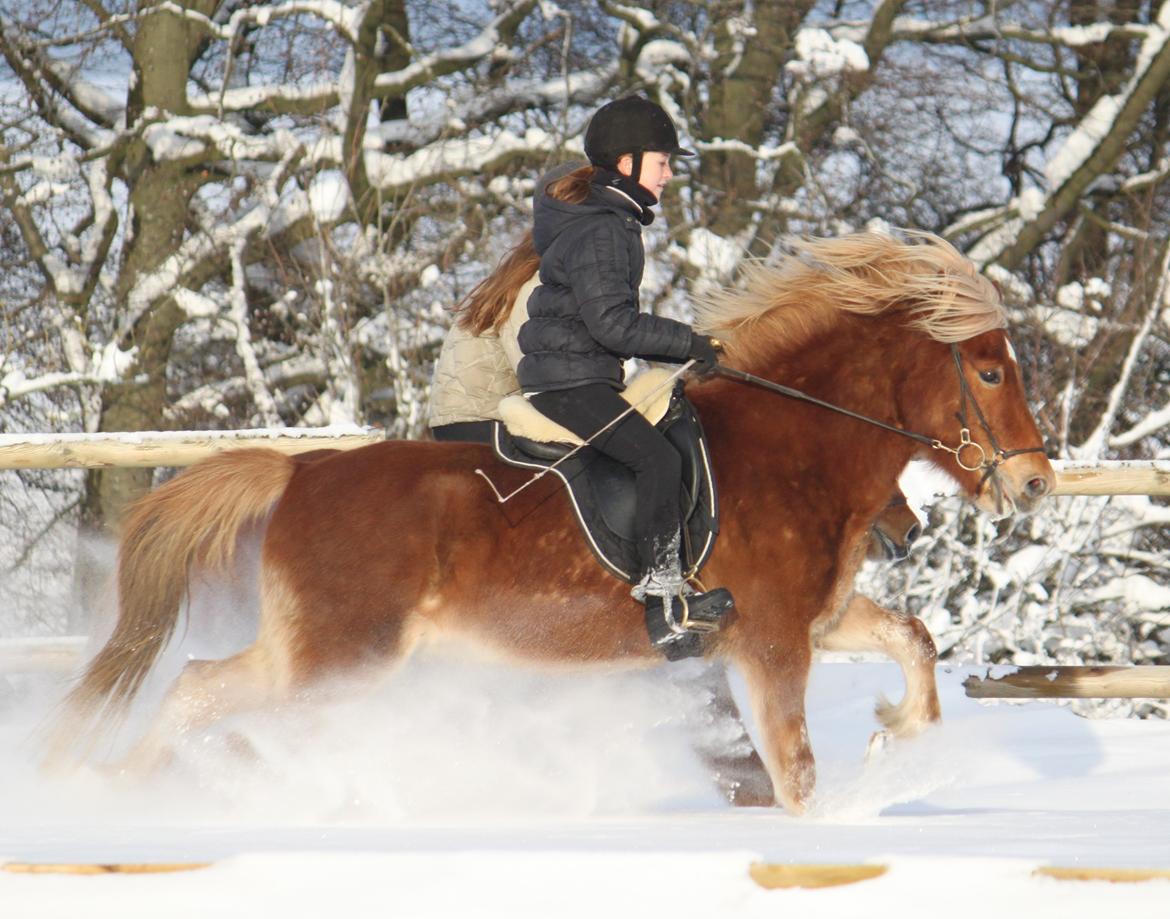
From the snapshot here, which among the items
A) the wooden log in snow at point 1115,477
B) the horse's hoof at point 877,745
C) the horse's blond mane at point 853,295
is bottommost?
the horse's hoof at point 877,745

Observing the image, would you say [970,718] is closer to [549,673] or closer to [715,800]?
[715,800]

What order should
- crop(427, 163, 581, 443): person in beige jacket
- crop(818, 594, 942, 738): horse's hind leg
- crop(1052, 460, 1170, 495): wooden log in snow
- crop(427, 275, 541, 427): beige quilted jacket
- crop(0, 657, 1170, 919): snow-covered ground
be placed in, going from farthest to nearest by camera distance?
crop(1052, 460, 1170, 495): wooden log in snow < crop(427, 275, 541, 427): beige quilted jacket < crop(427, 163, 581, 443): person in beige jacket < crop(818, 594, 942, 738): horse's hind leg < crop(0, 657, 1170, 919): snow-covered ground

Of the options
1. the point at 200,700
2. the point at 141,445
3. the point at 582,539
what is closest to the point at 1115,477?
the point at 582,539

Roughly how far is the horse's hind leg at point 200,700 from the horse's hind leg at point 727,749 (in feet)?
4.90

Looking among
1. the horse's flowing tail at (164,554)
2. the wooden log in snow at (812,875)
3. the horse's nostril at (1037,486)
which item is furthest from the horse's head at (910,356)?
the wooden log in snow at (812,875)

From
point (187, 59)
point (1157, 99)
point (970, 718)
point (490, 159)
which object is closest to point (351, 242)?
point (490, 159)

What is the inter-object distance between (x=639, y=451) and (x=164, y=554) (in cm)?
152

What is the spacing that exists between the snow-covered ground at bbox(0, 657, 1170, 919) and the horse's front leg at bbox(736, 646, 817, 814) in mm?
122

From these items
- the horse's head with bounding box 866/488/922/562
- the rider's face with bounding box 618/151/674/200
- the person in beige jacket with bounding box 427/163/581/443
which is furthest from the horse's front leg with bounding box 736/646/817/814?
the rider's face with bounding box 618/151/674/200

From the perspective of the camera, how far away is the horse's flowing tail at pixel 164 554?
399cm

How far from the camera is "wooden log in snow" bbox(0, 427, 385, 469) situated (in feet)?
16.7

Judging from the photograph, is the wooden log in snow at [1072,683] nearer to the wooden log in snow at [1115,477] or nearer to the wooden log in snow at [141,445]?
the wooden log in snow at [1115,477]

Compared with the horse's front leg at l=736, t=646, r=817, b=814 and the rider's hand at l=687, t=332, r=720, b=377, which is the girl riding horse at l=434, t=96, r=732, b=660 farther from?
the horse's front leg at l=736, t=646, r=817, b=814

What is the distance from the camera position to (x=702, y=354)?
12.7ft
